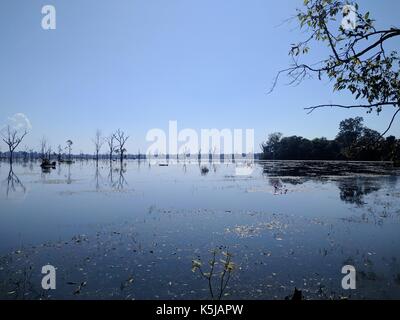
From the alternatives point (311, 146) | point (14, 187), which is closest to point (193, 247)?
point (14, 187)

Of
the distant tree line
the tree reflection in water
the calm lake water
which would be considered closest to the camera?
the calm lake water

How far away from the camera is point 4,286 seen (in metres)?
9.02

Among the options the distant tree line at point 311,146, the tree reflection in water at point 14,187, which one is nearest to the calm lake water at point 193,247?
the tree reflection in water at point 14,187

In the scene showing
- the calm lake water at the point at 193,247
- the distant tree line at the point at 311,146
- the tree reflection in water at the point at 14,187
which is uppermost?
the distant tree line at the point at 311,146

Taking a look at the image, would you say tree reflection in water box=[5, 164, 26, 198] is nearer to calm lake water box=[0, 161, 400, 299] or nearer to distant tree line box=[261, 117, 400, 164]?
calm lake water box=[0, 161, 400, 299]

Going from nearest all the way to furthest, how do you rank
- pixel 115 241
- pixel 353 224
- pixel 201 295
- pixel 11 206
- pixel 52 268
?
pixel 201 295, pixel 52 268, pixel 115 241, pixel 353 224, pixel 11 206

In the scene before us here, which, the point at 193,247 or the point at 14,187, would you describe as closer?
the point at 193,247

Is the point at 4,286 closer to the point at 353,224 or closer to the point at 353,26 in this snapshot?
the point at 353,26

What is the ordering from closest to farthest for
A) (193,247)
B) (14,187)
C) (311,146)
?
(193,247) < (14,187) < (311,146)

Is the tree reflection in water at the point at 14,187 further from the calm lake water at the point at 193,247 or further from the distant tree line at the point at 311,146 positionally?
the distant tree line at the point at 311,146

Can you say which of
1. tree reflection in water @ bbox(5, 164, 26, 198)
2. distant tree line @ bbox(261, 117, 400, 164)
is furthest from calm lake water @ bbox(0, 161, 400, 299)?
distant tree line @ bbox(261, 117, 400, 164)

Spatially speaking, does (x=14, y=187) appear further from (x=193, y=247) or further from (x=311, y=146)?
(x=311, y=146)
